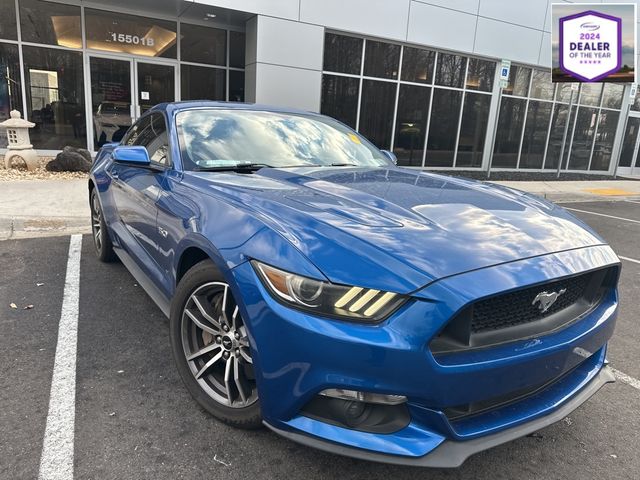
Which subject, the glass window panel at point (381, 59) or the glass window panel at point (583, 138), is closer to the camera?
the glass window panel at point (381, 59)

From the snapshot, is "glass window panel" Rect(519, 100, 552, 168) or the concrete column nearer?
the concrete column

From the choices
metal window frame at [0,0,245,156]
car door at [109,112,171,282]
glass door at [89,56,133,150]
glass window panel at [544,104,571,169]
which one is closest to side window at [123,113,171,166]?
car door at [109,112,171,282]

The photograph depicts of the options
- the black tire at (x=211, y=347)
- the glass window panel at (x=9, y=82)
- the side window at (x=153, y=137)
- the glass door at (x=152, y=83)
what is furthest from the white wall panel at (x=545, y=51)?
the black tire at (x=211, y=347)

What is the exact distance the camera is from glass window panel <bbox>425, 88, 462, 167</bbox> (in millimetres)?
15195

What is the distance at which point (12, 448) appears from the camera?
89.2 inches

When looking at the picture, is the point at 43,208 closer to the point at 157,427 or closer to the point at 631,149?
the point at 157,427

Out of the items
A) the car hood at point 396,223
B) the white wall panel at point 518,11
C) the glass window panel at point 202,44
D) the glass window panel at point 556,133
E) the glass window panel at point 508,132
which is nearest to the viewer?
the car hood at point 396,223

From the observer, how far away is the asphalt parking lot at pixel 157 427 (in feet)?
7.26

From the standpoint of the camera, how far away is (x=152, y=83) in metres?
12.8

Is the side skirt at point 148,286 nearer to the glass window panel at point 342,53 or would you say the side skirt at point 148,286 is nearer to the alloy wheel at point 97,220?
the alloy wheel at point 97,220

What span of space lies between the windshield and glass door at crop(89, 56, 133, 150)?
376 inches

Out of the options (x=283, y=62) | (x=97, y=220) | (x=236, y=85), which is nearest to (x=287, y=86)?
(x=283, y=62)

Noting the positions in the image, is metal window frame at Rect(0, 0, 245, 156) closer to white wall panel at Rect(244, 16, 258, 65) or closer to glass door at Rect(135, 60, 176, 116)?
glass door at Rect(135, 60, 176, 116)

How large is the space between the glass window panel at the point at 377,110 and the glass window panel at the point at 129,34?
17.4ft
